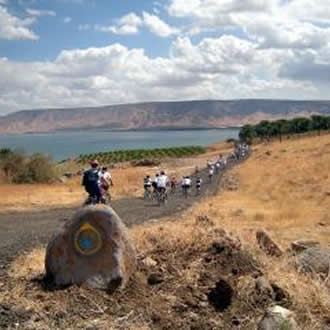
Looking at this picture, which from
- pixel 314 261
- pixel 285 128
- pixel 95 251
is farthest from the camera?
pixel 285 128

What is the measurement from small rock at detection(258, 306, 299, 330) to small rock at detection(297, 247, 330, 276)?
8.36 feet

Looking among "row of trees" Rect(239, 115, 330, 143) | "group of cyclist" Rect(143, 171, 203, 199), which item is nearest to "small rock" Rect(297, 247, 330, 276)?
"group of cyclist" Rect(143, 171, 203, 199)

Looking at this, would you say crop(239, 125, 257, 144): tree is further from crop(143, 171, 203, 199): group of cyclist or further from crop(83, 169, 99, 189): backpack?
crop(83, 169, 99, 189): backpack

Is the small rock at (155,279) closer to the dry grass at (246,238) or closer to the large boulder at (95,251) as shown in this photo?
the dry grass at (246,238)

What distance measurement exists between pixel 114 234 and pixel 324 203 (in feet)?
87.6

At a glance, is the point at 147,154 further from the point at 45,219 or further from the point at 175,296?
the point at 175,296

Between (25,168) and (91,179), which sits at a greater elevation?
(91,179)

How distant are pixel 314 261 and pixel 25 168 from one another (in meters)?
49.3

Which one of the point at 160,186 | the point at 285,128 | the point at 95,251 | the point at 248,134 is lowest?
the point at 248,134

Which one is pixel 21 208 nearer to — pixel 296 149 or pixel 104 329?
pixel 104 329

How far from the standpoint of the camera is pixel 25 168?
2386 inches

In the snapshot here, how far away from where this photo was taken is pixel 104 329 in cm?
1018

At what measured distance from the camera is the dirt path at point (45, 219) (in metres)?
18.5

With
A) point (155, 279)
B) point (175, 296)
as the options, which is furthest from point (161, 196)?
point (175, 296)
